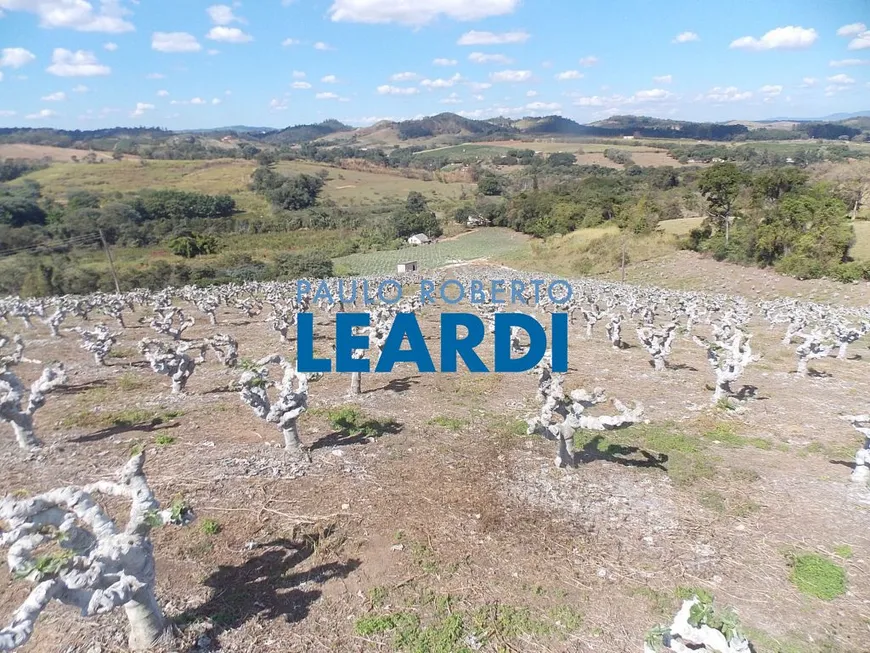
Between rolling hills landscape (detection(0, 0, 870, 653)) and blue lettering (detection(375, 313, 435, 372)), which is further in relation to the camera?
blue lettering (detection(375, 313, 435, 372))

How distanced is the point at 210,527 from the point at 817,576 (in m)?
9.22

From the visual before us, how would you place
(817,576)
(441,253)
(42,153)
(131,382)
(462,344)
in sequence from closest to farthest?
(817,576)
(131,382)
(462,344)
(441,253)
(42,153)

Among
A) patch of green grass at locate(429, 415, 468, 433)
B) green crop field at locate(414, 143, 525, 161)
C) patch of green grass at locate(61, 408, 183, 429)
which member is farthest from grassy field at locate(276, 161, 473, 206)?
patch of green grass at locate(429, 415, 468, 433)

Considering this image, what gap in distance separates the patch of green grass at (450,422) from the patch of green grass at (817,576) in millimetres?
6898

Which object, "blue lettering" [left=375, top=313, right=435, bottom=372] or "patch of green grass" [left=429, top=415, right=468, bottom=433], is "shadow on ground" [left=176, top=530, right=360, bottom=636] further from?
"blue lettering" [left=375, top=313, right=435, bottom=372]

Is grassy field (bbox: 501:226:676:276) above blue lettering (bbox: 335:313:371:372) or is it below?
below

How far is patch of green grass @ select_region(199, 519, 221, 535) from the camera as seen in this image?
28.2ft

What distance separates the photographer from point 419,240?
2960 inches

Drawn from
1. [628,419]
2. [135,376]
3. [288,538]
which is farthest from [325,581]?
[135,376]

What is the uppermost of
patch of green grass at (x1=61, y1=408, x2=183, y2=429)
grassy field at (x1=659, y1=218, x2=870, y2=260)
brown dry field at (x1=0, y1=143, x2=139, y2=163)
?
brown dry field at (x1=0, y1=143, x2=139, y2=163)

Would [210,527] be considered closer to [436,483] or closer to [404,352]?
[436,483]

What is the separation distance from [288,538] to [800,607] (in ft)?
24.2

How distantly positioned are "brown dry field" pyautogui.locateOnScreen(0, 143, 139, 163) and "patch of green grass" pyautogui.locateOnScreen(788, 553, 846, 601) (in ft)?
400

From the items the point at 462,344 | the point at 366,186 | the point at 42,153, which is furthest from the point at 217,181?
the point at 462,344
